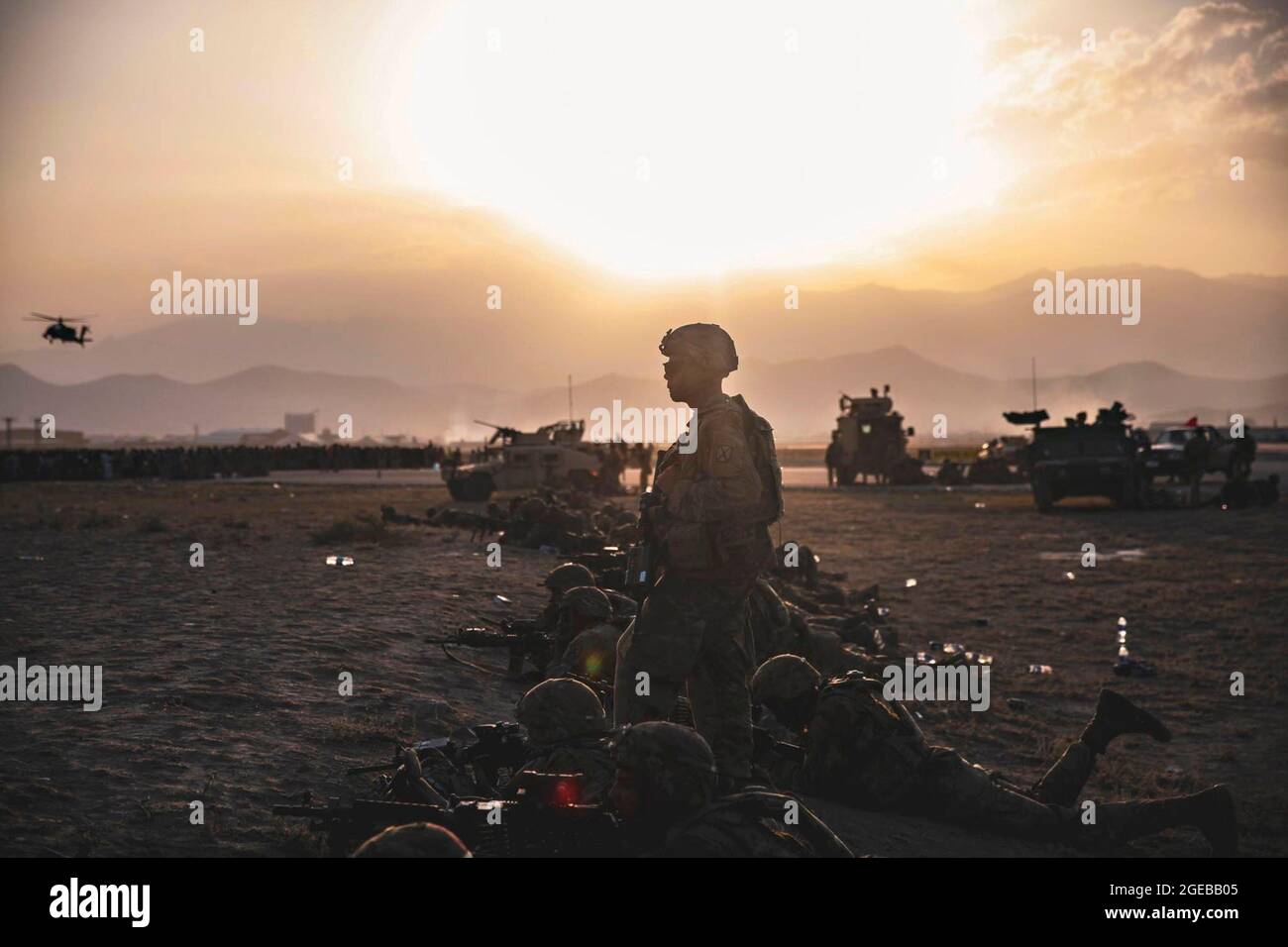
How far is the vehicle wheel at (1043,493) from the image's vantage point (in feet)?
85.0

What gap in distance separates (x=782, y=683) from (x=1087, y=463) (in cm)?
2152

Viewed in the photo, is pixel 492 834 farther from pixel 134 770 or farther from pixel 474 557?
pixel 474 557

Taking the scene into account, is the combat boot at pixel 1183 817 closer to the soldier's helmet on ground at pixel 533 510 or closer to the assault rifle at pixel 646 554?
the assault rifle at pixel 646 554

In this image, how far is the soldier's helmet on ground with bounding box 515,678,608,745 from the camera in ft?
17.9

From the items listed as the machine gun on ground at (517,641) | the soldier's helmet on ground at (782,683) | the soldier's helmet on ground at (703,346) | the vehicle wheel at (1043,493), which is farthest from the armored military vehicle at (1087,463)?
the soldier's helmet on ground at (703,346)

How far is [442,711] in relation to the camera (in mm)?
7730

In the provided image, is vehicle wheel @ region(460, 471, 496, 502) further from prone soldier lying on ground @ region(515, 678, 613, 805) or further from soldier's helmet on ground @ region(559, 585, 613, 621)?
prone soldier lying on ground @ region(515, 678, 613, 805)

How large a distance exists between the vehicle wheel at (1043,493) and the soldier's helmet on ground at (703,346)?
A: 22.4 meters

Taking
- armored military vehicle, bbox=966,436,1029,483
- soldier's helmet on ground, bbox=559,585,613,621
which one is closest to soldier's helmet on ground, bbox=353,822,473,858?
soldier's helmet on ground, bbox=559,585,613,621

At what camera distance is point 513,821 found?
4195 mm

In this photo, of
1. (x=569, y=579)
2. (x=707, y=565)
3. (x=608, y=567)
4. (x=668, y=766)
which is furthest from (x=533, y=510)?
(x=668, y=766)

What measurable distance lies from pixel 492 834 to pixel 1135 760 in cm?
525

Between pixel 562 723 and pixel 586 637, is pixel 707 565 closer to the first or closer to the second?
pixel 562 723
